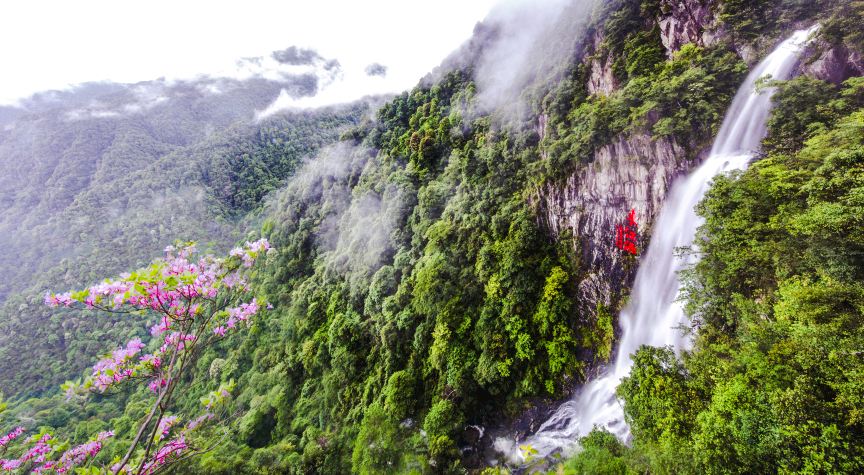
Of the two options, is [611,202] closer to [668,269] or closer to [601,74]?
[668,269]

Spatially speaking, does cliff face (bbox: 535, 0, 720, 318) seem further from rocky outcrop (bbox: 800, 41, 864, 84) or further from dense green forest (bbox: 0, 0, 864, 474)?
rocky outcrop (bbox: 800, 41, 864, 84)

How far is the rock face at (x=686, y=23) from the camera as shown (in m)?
15.9

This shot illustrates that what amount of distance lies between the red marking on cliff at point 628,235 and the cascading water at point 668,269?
85 centimetres

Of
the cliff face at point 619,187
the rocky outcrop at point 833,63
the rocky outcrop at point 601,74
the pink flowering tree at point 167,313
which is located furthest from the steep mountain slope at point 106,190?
the rocky outcrop at point 833,63

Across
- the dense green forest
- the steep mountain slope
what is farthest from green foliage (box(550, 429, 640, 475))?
the steep mountain slope

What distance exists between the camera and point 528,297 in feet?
60.6

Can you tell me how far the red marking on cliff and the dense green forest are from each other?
251 centimetres

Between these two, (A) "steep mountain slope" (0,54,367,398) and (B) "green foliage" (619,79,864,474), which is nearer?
(B) "green foliage" (619,79,864,474)

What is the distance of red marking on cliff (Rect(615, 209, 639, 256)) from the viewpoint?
618 inches

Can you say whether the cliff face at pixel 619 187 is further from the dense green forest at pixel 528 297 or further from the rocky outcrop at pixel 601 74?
the dense green forest at pixel 528 297

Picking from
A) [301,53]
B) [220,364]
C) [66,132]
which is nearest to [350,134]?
[220,364]

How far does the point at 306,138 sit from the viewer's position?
83.1 metres

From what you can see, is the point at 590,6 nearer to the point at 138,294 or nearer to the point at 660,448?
the point at 660,448

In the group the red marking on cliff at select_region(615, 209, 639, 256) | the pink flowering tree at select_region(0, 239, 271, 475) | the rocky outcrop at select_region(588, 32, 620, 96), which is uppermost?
the rocky outcrop at select_region(588, 32, 620, 96)
